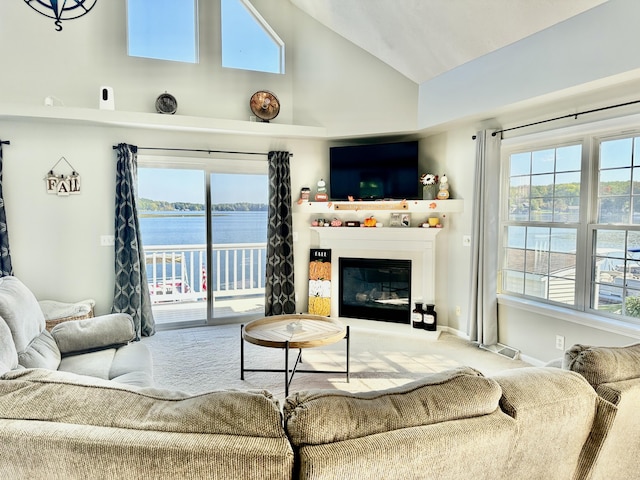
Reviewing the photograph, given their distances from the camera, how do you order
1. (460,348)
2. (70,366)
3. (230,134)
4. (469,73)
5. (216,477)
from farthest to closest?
1. (230,134)
2. (460,348)
3. (469,73)
4. (70,366)
5. (216,477)

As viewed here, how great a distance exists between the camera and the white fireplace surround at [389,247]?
15.4ft

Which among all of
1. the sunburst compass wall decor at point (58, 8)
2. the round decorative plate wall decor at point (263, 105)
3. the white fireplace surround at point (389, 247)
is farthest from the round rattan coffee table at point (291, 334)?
the round decorative plate wall decor at point (263, 105)

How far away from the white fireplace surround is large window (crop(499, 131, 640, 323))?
845 mm

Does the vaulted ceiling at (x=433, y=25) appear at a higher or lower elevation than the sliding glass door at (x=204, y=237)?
higher

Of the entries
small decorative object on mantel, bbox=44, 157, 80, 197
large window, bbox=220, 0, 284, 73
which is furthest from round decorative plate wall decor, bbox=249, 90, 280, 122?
small decorative object on mantel, bbox=44, 157, 80, 197

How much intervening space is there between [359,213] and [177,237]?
7.33 ft

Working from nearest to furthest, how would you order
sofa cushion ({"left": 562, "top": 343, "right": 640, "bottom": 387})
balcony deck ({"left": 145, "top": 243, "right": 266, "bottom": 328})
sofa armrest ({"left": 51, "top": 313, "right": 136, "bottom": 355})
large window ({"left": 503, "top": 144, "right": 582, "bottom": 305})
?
sofa cushion ({"left": 562, "top": 343, "right": 640, "bottom": 387}) < sofa armrest ({"left": 51, "top": 313, "right": 136, "bottom": 355}) < large window ({"left": 503, "top": 144, "right": 582, "bottom": 305}) < balcony deck ({"left": 145, "top": 243, "right": 266, "bottom": 328})

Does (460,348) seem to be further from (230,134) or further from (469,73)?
(230,134)

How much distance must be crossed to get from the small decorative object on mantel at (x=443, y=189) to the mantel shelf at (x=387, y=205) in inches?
2.7

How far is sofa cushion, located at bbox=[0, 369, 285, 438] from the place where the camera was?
0.96 meters

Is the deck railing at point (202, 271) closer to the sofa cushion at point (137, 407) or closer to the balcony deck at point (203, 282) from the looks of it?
the balcony deck at point (203, 282)

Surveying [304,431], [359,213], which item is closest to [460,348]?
[359,213]

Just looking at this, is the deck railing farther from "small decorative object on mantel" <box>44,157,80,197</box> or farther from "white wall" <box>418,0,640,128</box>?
"white wall" <box>418,0,640,128</box>

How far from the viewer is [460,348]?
160 inches
